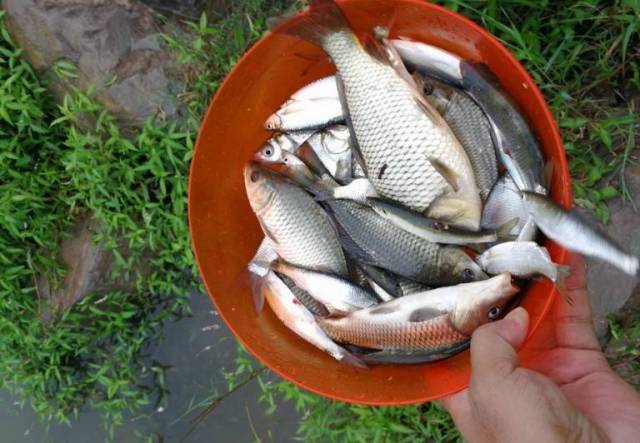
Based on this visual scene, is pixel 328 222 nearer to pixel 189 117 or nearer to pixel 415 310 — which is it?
pixel 415 310

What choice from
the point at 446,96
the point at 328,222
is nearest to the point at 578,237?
the point at 446,96

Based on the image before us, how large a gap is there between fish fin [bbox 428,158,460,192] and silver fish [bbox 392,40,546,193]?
0.19 m

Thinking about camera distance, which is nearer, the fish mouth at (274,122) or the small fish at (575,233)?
the small fish at (575,233)

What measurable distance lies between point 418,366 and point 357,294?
28 cm

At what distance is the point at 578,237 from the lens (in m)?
1.41

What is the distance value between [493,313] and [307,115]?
2.76 ft

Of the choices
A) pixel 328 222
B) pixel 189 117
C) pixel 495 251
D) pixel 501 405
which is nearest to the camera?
pixel 501 405

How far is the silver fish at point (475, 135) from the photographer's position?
5.67ft

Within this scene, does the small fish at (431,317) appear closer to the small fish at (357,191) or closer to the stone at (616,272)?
the small fish at (357,191)

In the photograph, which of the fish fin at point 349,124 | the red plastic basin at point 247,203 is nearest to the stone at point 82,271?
the red plastic basin at point 247,203

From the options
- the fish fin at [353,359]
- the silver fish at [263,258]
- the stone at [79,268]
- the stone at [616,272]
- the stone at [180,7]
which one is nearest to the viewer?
the fish fin at [353,359]

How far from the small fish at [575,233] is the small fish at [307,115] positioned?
2.29ft

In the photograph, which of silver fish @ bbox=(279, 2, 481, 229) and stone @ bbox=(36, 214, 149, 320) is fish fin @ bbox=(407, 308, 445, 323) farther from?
stone @ bbox=(36, 214, 149, 320)

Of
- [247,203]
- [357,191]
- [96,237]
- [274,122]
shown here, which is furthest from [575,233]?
[96,237]
